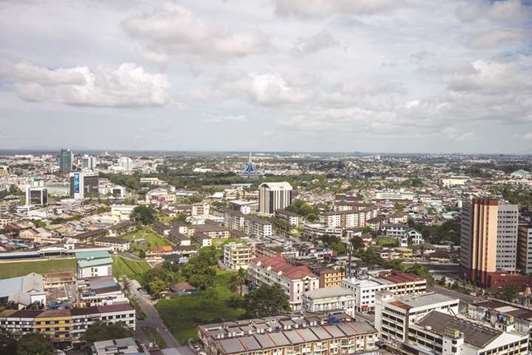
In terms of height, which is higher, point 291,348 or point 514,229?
point 514,229

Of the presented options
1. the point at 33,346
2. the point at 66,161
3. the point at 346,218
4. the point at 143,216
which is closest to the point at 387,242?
the point at 346,218

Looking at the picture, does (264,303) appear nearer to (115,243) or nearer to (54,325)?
(54,325)

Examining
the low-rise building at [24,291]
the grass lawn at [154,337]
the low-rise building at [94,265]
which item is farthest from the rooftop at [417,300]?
the low-rise building at [94,265]

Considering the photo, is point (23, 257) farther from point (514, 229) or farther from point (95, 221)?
point (514, 229)

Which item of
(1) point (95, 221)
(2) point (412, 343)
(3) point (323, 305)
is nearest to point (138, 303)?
(3) point (323, 305)

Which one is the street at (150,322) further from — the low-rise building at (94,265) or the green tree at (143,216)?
the green tree at (143,216)

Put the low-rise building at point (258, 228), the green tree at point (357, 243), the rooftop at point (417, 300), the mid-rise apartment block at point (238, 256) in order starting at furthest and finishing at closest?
the low-rise building at point (258, 228), the green tree at point (357, 243), the mid-rise apartment block at point (238, 256), the rooftop at point (417, 300)
